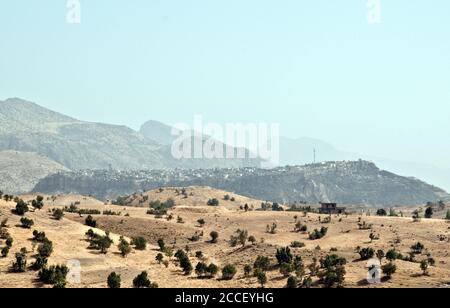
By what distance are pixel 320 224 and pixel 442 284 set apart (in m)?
47.0

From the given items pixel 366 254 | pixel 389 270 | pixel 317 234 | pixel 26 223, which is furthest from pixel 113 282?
pixel 317 234

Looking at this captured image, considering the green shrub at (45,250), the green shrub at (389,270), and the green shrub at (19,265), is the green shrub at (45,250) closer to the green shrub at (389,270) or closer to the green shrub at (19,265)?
the green shrub at (19,265)

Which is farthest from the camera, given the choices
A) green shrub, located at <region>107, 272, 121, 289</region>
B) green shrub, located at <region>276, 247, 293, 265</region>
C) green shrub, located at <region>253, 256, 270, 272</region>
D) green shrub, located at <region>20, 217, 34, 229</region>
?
green shrub, located at <region>20, 217, 34, 229</region>

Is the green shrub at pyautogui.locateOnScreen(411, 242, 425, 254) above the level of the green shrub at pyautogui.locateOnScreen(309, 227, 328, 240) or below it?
below

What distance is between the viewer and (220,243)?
8425cm

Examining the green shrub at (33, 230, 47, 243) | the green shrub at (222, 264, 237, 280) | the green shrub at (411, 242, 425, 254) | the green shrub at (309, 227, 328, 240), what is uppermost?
the green shrub at (33, 230, 47, 243)

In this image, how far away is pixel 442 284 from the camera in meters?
50.8

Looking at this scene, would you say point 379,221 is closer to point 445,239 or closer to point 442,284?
point 445,239

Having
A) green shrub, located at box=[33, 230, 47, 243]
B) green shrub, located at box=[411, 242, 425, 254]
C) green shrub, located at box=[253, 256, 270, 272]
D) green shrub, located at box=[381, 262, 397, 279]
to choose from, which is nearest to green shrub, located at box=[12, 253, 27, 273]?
green shrub, located at box=[33, 230, 47, 243]

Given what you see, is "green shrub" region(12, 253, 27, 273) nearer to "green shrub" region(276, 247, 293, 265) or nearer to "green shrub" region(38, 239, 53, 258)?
"green shrub" region(38, 239, 53, 258)

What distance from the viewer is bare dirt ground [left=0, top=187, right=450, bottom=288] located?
5459 cm

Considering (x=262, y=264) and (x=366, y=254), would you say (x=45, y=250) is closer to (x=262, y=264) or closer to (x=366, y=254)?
(x=262, y=264)

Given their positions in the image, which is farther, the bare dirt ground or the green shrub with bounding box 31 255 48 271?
A: the green shrub with bounding box 31 255 48 271
